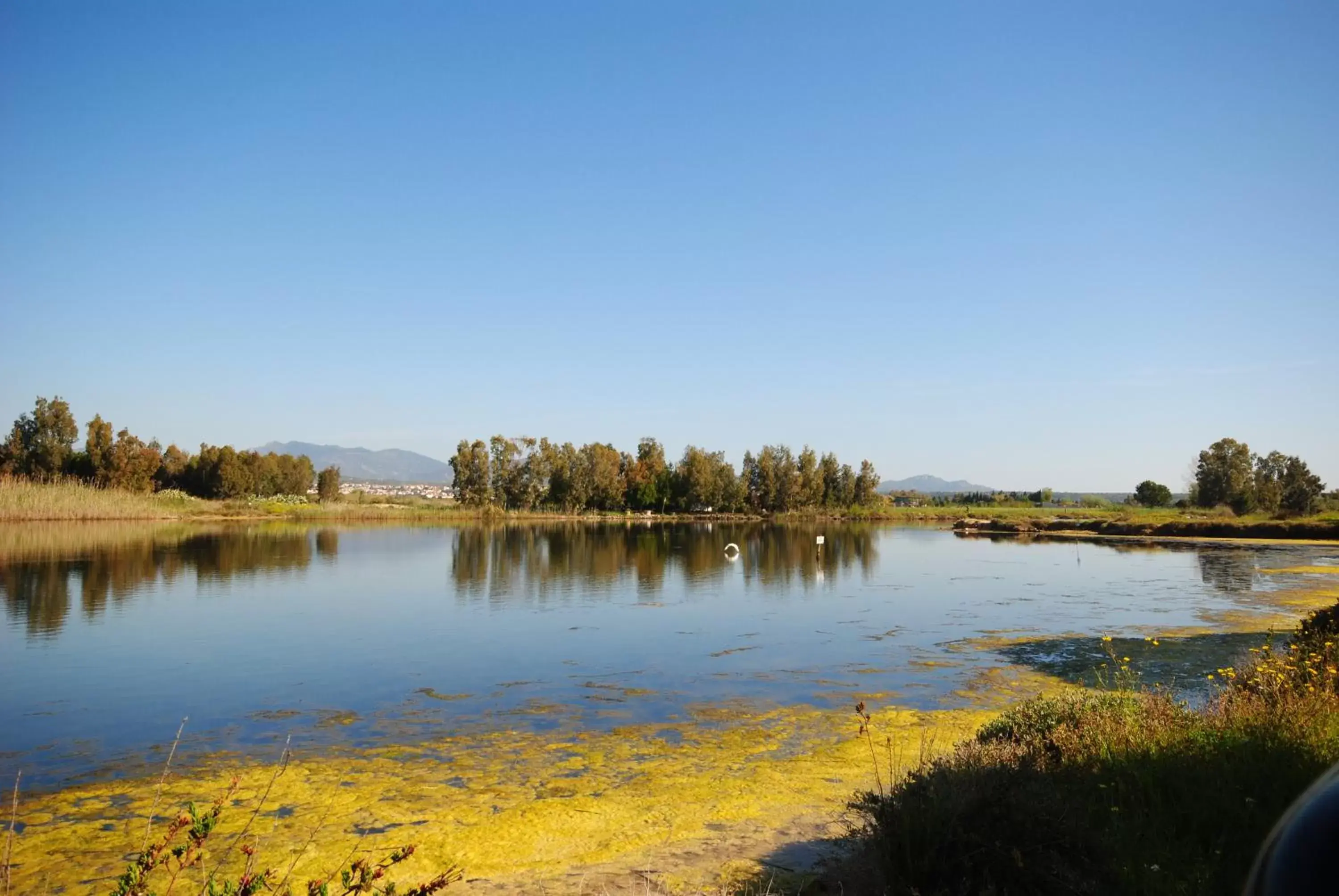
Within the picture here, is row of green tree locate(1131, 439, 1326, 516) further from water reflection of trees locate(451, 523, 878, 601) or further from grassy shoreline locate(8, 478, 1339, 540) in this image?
water reflection of trees locate(451, 523, 878, 601)

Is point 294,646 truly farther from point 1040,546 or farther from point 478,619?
point 1040,546

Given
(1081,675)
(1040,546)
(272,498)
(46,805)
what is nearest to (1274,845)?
(46,805)

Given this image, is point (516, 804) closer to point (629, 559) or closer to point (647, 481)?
point (629, 559)

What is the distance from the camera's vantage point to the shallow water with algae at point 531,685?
9.33 meters

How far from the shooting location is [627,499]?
122 metres

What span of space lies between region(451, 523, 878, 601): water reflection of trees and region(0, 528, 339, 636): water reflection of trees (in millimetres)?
9056

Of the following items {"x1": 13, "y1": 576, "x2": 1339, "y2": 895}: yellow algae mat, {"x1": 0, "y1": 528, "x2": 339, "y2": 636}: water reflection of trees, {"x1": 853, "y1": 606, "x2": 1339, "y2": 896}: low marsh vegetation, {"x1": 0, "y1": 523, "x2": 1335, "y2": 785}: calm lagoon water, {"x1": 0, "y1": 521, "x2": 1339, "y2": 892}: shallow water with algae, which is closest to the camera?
{"x1": 853, "y1": 606, "x2": 1339, "y2": 896}: low marsh vegetation

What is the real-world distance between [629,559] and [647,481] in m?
74.7

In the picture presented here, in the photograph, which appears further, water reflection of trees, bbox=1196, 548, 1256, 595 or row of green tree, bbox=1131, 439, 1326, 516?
row of green tree, bbox=1131, 439, 1326, 516

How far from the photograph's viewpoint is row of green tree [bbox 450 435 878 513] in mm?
109625

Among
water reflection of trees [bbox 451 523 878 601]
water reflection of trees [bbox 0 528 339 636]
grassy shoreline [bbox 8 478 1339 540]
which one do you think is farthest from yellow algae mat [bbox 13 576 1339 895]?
grassy shoreline [bbox 8 478 1339 540]

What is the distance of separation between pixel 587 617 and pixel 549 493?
8686cm

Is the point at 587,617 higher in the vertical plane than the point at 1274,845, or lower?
lower

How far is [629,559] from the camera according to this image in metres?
46.8
